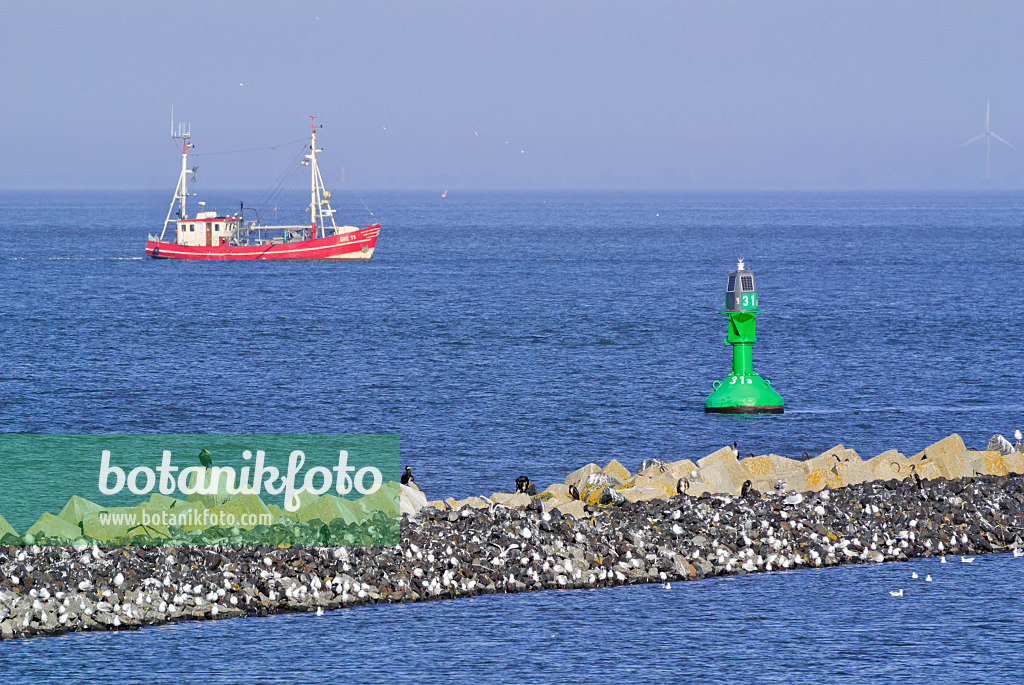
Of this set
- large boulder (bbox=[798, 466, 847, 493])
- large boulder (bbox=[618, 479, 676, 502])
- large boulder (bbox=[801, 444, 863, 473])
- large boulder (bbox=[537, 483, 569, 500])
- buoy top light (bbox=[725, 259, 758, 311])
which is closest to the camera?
large boulder (bbox=[618, 479, 676, 502])

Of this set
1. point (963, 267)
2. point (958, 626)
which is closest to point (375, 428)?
point (958, 626)

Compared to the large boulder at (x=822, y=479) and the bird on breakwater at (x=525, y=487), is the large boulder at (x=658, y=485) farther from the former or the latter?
the large boulder at (x=822, y=479)

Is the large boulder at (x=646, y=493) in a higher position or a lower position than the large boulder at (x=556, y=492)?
higher

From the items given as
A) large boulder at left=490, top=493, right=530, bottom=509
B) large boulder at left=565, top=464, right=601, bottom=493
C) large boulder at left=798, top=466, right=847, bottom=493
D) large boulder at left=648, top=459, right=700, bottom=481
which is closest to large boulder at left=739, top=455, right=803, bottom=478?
large boulder at left=648, top=459, right=700, bottom=481

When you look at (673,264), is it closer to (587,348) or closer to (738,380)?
(587,348)

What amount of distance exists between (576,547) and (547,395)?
86.9ft

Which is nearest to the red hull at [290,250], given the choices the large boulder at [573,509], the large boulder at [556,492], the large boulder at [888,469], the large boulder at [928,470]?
the large boulder at [556,492]

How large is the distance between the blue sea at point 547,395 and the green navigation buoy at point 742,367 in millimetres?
605

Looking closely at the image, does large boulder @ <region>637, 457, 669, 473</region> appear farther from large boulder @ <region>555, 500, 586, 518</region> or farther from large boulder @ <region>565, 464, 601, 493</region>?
large boulder @ <region>555, 500, 586, 518</region>

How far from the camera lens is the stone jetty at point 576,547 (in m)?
17.1

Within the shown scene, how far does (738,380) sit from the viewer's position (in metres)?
39.2

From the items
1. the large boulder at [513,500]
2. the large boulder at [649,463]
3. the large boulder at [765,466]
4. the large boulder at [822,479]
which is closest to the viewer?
the large boulder at [513,500]

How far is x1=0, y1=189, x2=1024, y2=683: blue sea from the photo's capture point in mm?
Answer: 16453

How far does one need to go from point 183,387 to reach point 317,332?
21653 mm
